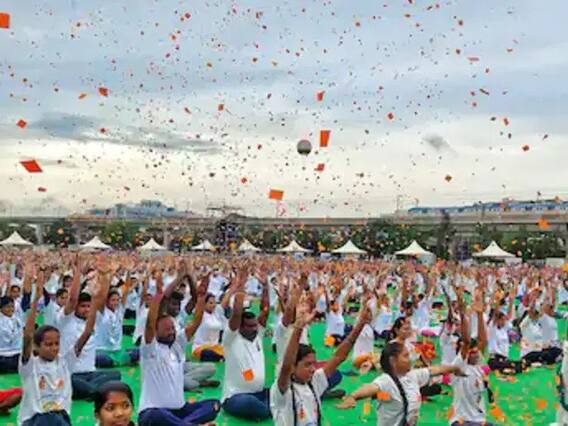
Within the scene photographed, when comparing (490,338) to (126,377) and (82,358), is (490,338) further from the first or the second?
(82,358)

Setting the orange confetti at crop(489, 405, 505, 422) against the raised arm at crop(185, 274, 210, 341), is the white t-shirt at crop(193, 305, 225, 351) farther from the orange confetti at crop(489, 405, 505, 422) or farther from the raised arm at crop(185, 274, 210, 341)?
the orange confetti at crop(489, 405, 505, 422)

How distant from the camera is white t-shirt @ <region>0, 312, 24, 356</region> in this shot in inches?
342

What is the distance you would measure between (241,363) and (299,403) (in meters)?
2.99

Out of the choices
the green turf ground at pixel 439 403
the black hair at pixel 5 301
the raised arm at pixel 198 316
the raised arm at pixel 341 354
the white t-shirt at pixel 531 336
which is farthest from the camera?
the white t-shirt at pixel 531 336

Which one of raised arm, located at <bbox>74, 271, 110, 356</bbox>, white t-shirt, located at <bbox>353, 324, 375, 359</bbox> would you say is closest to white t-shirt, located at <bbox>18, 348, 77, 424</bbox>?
raised arm, located at <bbox>74, 271, 110, 356</bbox>

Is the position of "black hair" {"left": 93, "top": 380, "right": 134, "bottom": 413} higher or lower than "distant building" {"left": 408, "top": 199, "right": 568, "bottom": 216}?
lower

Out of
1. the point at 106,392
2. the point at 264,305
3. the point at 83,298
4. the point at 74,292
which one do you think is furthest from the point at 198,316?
the point at 106,392

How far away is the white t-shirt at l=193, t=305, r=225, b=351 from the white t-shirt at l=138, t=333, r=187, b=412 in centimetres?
466

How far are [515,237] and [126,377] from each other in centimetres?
4494

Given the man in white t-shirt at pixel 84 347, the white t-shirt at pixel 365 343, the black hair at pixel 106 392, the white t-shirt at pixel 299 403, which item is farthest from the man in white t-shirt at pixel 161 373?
the white t-shirt at pixel 365 343

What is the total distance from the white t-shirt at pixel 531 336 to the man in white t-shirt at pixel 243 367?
550cm

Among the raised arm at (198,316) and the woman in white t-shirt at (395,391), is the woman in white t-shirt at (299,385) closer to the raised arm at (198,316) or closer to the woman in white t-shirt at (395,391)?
the woman in white t-shirt at (395,391)

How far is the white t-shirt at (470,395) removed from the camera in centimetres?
586

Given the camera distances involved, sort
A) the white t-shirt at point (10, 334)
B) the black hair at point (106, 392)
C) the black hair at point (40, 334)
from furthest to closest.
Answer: the white t-shirt at point (10, 334), the black hair at point (40, 334), the black hair at point (106, 392)
